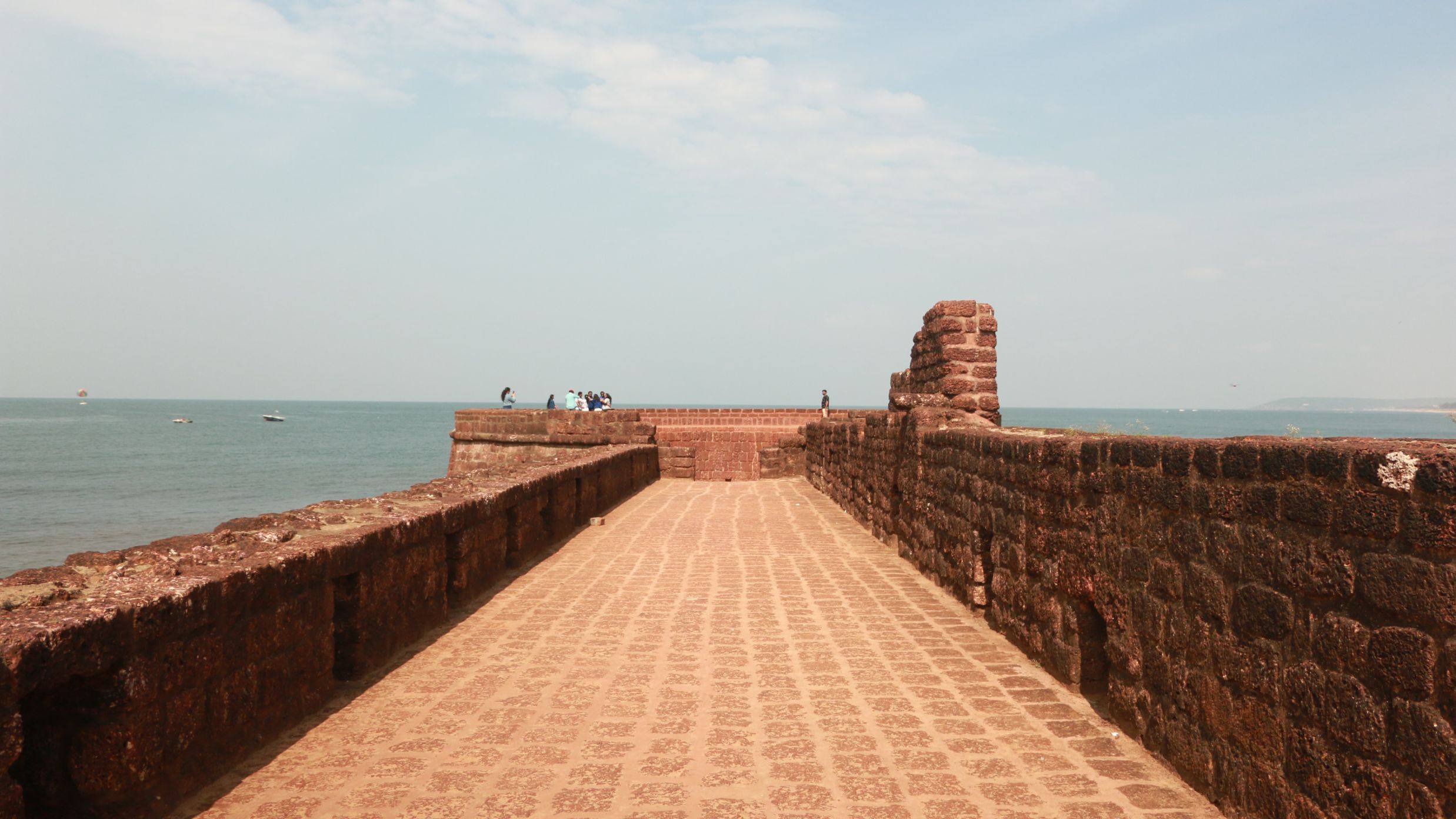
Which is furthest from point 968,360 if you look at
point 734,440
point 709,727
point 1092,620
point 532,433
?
point 532,433

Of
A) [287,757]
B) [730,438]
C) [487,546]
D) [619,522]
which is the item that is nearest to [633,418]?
[730,438]

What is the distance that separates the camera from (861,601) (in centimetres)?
738

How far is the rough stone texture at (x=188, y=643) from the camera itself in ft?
9.64

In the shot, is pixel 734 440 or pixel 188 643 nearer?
pixel 188 643

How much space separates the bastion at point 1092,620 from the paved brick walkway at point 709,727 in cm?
15

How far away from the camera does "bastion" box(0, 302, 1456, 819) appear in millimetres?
2619

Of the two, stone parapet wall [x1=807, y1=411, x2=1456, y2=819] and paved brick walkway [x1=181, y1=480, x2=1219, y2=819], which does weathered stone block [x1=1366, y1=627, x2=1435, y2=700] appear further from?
paved brick walkway [x1=181, y1=480, x2=1219, y2=819]

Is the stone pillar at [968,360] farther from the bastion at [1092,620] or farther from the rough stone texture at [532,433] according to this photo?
the rough stone texture at [532,433]

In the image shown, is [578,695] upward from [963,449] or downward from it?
downward

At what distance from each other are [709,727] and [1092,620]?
207cm

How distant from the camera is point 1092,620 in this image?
487 centimetres

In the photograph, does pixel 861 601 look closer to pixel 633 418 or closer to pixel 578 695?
pixel 578 695

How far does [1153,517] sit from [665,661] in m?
2.81

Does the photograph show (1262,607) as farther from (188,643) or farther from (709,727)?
(188,643)
